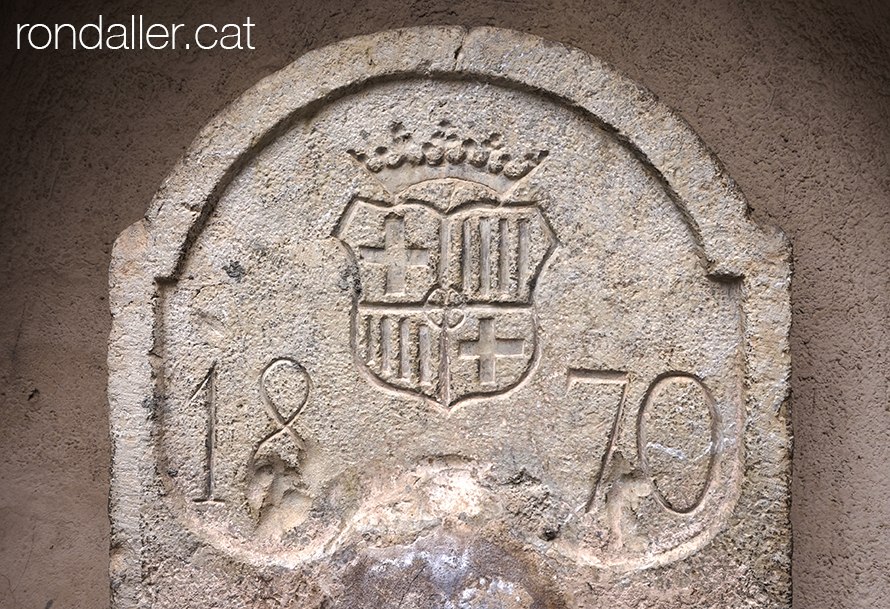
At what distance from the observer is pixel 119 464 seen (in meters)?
1.67

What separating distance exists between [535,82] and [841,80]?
97 centimetres

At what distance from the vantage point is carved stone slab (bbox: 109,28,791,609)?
1.64 meters

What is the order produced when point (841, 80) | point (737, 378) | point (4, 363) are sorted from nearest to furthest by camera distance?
point (737, 378) < point (841, 80) < point (4, 363)

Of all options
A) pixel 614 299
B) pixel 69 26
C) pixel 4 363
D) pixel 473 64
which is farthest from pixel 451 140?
pixel 4 363

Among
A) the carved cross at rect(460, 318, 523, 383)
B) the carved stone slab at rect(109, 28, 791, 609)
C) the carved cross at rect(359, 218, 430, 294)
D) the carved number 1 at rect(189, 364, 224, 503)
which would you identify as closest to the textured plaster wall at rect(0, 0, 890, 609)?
the carved stone slab at rect(109, 28, 791, 609)

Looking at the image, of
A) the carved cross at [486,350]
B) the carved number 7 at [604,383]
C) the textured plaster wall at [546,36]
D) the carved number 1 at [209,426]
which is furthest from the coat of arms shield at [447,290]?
the textured plaster wall at [546,36]

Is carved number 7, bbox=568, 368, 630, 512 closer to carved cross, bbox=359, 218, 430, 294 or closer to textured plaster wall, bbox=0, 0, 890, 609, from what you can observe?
carved cross, bbox=359, 218, 430, 294

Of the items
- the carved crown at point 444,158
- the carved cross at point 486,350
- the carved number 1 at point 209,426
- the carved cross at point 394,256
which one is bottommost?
the carved number 1 at point 209,426

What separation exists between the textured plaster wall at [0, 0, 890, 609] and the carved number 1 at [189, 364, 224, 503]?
0.62 meters

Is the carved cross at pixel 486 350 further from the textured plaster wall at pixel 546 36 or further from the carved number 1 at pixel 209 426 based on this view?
the textured plaster wall at pixel 546 36

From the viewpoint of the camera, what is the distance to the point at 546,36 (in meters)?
2.07

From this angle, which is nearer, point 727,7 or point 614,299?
point 614,299

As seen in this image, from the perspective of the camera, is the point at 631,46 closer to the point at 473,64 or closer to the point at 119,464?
the point at 473,64

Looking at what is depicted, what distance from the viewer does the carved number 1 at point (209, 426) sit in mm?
1691
